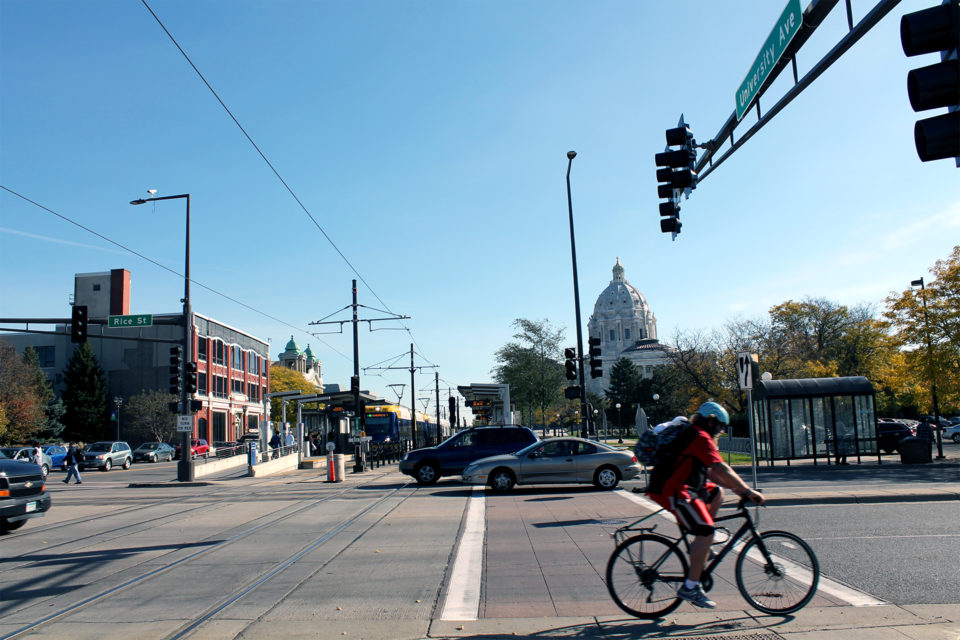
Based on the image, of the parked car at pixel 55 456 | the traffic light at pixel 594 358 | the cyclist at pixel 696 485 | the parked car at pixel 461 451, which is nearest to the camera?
the cyclist at pixel 696 485

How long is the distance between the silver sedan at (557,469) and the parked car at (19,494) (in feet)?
30.4

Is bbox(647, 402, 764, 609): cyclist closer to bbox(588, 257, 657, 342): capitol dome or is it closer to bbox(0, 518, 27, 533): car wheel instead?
bbox(0, 518, 27, 533): car wheel

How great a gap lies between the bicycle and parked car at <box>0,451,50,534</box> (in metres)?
10.7

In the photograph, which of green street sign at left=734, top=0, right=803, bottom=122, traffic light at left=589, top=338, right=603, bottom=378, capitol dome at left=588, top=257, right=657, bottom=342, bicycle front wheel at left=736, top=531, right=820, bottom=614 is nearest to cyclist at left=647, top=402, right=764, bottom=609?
bicycle front wheel at left=736, top=531, right=820, bottom=614

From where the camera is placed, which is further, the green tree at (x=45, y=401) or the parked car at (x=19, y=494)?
the green tree at (x=45, y=401)

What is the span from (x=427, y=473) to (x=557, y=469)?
16.2ft

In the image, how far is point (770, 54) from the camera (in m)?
8.26

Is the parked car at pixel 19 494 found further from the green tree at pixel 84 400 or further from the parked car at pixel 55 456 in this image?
the green tree at pixel 84 400

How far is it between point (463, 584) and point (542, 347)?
171 feet

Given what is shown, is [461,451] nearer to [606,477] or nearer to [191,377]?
[606,477]

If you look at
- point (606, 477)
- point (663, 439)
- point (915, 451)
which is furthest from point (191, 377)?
point (915, 451)

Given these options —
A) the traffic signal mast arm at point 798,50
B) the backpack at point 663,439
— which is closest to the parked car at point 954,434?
the traffic signal mast arm at point 798,50

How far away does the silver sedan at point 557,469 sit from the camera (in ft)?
60.3

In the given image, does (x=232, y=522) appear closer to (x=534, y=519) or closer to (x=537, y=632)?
(x=534, y=519)
